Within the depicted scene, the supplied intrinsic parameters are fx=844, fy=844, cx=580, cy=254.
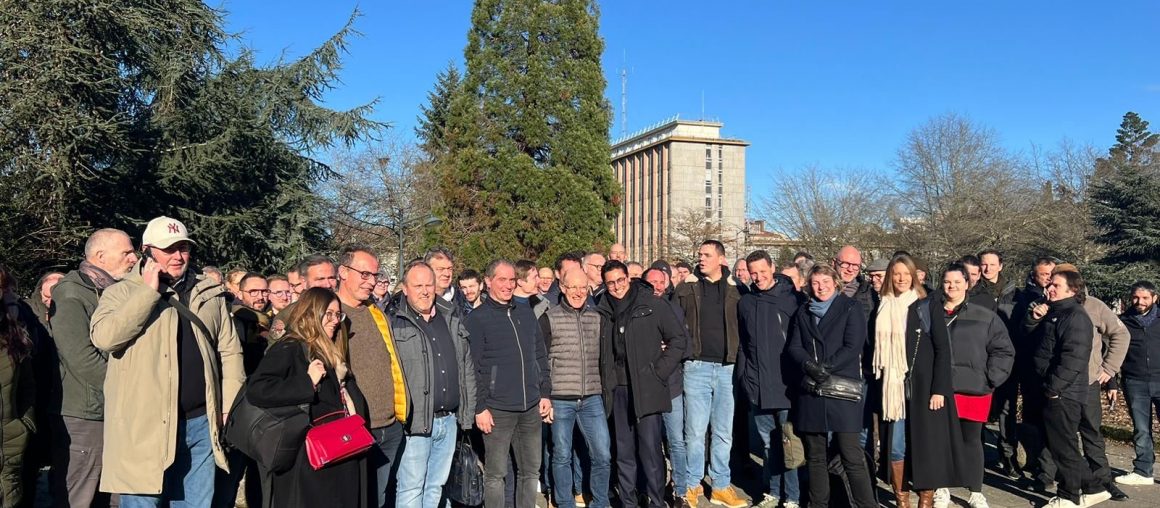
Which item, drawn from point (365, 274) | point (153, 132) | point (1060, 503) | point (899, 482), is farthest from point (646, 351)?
point (153, 132)

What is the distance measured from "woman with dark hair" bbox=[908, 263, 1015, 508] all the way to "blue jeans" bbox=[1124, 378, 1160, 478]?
1986 mm

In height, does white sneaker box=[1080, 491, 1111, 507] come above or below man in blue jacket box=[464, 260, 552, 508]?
below

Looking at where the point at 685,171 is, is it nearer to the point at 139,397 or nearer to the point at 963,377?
the point at 963,377

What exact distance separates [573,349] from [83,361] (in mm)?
3313

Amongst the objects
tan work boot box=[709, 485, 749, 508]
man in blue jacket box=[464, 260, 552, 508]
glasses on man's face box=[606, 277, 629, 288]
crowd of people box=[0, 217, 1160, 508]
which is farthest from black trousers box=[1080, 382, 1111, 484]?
man in blue jacket box=[464, 260, 552, 508]

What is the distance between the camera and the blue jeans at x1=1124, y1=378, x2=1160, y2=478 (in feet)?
25.4

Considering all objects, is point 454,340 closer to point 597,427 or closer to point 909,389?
point 597,427

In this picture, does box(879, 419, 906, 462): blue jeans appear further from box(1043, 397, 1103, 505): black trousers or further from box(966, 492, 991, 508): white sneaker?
box(1043, 397, 1103, 505): black trousers

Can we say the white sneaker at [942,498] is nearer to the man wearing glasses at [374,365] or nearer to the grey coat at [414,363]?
the grey coat at [414,363]

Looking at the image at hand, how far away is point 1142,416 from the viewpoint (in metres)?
7.94

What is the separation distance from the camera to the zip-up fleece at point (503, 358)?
6.04 meters

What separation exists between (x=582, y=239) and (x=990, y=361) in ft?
76.9

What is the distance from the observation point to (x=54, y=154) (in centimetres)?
1335

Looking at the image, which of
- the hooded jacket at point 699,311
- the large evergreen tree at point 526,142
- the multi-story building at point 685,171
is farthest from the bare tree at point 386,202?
the multi-story building at point 685,171
